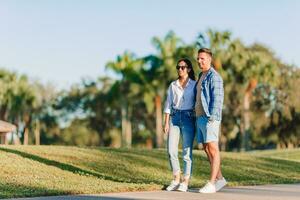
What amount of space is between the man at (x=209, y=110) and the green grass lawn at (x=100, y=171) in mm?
1060

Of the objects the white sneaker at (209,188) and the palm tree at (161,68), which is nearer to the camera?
the white sneaker at (209,188)

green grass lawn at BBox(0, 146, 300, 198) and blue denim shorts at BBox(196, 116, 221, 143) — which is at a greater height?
blue denim shorts at BBox(196, 116, 221, 143)

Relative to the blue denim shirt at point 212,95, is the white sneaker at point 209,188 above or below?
below

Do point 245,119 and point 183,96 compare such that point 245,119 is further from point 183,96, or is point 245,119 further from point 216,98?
point 216,98

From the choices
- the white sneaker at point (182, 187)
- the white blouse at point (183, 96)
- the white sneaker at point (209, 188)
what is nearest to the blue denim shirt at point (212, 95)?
the white blouse at point (183, 96)

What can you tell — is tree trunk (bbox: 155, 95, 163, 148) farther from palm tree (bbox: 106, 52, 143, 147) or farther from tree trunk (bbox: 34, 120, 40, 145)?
tree trunk (bbox: 34, 120, 40, 145)

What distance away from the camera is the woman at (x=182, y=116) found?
8938 mm

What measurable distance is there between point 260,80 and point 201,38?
6362 mm

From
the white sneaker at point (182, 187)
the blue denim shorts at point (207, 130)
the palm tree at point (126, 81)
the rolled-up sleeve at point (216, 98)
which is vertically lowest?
the white sneaker at point (182, 187)

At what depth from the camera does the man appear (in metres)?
8.56

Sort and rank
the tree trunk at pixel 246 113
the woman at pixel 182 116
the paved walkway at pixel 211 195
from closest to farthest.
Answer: the paved walkway at pixel 211 195
the woman at pixel 182 116
the tree trunk at pixel 246 113

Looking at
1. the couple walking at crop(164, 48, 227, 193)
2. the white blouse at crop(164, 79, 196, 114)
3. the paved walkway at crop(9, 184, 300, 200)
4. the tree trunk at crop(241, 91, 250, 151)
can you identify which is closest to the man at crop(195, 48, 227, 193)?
the couple walking at crop(164, 48, 227, 193)

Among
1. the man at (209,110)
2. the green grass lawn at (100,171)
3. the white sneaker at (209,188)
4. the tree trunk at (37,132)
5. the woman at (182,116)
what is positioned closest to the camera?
the white sneaker at (209,188)

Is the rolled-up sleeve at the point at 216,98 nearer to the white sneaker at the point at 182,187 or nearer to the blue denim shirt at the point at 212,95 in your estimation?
the blue denim shirt at the point at 212,95
